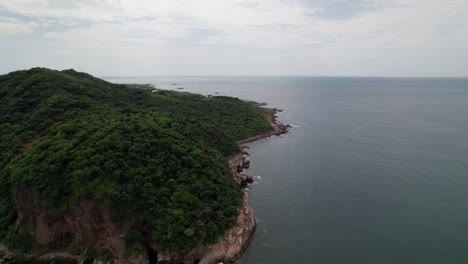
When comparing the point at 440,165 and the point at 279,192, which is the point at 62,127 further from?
Answer: the point at 440,165

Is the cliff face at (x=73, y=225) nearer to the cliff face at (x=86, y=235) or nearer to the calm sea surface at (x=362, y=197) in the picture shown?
the cliff face at (x=86, y=235)

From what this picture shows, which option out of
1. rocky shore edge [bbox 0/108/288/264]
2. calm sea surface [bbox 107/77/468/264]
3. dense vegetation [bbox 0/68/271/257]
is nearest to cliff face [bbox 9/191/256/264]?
rocky shore edge [bbox 0/108/288/264]

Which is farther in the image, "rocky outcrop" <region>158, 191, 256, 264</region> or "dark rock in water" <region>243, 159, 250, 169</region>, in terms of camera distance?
"dark rock in water" <region>243, 159, 250, 169</region>

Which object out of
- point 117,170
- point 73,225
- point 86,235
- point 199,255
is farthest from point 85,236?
point 199,255

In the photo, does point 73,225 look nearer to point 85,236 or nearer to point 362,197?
point 85,236

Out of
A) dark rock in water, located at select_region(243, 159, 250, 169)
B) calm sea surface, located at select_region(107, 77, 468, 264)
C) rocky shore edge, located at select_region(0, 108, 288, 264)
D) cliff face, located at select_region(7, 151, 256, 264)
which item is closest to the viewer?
cliff face, located at select_region(7, 151, 256, 264)

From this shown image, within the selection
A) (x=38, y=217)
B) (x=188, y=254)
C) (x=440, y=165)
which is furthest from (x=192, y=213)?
(x=440, y=165)

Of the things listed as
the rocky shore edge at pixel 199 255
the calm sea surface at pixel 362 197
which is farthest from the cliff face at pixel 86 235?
the calm sea surface at pixel 362 197

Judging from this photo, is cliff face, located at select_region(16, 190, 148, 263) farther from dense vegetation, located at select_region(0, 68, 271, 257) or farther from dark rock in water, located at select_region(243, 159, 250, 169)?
dark rock in water, located at select_region(243, 159, 250, 169)
